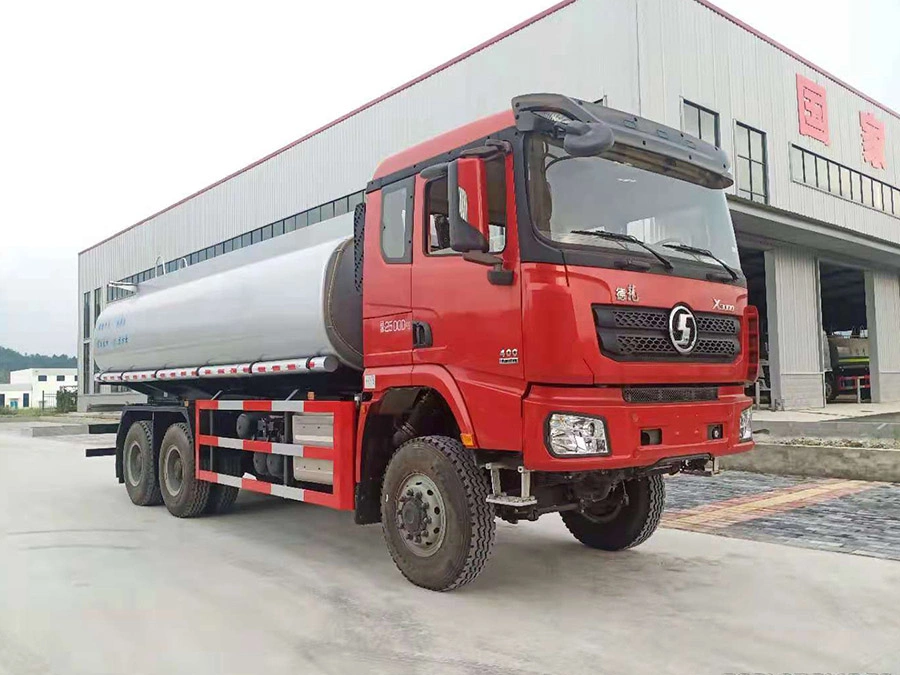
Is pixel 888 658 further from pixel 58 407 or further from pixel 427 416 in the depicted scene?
pixel 58 407

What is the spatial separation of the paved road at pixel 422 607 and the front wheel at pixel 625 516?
141 mm

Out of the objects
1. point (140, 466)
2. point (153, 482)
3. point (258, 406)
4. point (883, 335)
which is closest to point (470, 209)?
point (258, 406)

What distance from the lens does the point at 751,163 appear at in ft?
62.4

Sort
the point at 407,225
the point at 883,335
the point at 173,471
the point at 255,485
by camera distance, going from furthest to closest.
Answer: the point at 883,335 < the point at 173,471 < the point at 255,485 < the point at 407,225

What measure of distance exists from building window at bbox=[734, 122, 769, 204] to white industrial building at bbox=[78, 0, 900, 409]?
5cm

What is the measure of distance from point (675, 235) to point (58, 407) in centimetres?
5071

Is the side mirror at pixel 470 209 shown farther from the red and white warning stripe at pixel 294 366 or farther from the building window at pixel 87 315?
the building window at pixel 87 315

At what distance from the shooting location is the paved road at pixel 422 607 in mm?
3723

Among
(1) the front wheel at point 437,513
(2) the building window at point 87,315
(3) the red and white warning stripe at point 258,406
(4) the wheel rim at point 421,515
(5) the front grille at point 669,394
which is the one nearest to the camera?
(5) the front grille at point 669,394

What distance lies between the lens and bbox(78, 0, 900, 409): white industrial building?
647 inches

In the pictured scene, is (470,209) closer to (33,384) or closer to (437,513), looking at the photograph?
(437,513)

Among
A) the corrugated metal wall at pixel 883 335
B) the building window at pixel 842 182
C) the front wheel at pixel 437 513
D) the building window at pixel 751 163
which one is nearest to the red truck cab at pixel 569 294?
the front wheel at pixel 437 513

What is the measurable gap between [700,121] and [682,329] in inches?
570

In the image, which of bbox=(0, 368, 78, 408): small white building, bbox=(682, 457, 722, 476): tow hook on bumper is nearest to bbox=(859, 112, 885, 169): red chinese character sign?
bbox=(682, 457, 722, 476): tow hook on bumper
